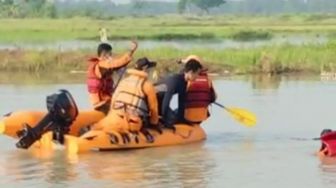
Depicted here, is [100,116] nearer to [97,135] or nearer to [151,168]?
[97,135]

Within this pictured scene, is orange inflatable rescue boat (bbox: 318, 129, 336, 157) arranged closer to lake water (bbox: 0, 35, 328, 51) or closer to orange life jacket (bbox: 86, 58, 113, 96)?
orange life jacket (bbox: 86, 58, 113, 96)

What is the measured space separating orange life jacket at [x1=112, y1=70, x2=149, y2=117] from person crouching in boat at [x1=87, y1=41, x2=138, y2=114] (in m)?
0.58

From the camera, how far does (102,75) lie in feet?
45.6

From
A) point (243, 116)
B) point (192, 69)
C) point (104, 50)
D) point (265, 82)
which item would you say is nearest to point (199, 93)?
point (192, 69)

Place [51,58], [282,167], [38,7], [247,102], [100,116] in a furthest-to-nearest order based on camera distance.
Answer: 1. [38,7]
2. [51,58]
3. [247,102]
4. [100,116]
5. [282,167]

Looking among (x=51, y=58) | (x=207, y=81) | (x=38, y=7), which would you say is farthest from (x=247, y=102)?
(x=38, y=7)

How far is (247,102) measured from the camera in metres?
19.2

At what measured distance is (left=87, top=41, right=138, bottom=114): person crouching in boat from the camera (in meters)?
13.7

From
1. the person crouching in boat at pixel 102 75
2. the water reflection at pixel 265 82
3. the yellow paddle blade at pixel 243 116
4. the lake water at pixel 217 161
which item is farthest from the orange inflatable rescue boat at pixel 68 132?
the water reflection at pixel 265 82

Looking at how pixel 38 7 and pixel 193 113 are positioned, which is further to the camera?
pixel 38 7

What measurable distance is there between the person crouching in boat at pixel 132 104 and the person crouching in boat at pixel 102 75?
1.85 feet

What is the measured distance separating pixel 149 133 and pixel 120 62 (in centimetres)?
97

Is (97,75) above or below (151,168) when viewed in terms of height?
above

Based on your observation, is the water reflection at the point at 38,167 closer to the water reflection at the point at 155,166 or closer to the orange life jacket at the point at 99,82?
the water reflection at the point at 155,166
